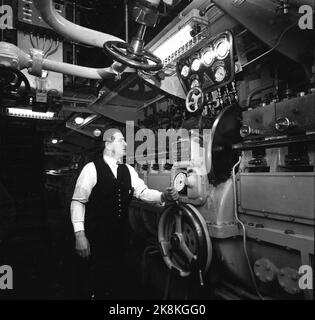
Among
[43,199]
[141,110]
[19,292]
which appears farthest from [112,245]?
[43,199]

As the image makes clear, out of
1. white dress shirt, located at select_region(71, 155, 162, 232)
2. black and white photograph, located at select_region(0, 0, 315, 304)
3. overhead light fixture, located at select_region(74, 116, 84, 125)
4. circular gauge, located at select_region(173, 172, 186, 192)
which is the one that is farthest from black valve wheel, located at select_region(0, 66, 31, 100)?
overhead light fixture, located at select_region(74, 116, 84, 125)

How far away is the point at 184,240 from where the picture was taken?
8.36ft

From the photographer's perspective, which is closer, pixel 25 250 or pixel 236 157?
pixel 236 157

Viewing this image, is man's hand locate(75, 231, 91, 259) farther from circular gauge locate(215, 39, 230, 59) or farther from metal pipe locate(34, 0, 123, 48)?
circular gauge locate(215, 39, 230, 59)

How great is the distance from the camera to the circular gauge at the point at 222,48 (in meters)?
2.52

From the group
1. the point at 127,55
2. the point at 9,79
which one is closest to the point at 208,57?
the point at 127,55

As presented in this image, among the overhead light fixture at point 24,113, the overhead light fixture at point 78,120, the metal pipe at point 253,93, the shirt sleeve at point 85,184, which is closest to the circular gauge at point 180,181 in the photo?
the shirt sleeve at point 85,184

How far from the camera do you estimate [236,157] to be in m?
2.51

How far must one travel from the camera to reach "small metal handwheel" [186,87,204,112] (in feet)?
9.38

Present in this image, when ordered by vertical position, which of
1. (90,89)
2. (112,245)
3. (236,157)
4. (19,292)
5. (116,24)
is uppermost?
(116,24)

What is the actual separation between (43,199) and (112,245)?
4198 mm

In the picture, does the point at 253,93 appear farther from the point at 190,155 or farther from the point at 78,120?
the point at 78,120

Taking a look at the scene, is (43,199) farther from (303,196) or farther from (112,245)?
(303,196)

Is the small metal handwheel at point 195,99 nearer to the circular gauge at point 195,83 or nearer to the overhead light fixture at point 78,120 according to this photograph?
the circular gauge at point 195,83
